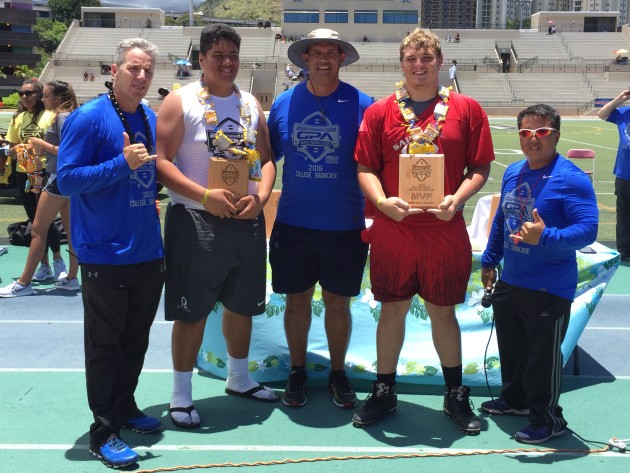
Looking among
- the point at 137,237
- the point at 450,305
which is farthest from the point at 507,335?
the point at 137,237

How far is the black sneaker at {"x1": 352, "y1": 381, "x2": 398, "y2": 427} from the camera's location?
172 inches

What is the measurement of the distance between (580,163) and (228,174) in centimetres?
1542

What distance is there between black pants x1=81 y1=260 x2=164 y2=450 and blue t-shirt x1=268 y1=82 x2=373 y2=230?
97 centimetres

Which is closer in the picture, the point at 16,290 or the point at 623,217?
the point at 16,290

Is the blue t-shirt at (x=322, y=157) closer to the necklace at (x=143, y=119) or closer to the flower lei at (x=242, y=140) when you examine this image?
the flower lei at (x=242, y=140)

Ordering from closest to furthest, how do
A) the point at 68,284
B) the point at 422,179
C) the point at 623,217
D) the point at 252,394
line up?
1. the point at 422,179
2. the point at 252,394
3. the point at 68,284
4. the point at 623,217

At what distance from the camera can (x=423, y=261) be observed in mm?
4215

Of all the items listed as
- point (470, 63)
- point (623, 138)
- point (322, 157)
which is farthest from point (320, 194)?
point (470, 63)

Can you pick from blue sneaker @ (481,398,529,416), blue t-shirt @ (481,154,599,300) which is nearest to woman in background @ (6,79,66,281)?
blue sneaker @ (481,398,529,416)

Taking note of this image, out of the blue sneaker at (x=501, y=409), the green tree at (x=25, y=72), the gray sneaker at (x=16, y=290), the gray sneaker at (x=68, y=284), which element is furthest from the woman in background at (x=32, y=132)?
the green tree at (x=25, y=72)

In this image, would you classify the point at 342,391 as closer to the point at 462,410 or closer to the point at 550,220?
the point at 462,410

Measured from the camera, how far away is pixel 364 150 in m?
4.25

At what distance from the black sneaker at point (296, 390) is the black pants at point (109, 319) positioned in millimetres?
1072

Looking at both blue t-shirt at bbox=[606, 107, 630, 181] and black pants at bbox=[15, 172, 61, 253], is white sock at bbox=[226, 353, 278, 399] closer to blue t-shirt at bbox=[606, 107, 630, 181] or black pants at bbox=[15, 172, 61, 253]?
black pants at bbox=[15, 172, 61, 253]
